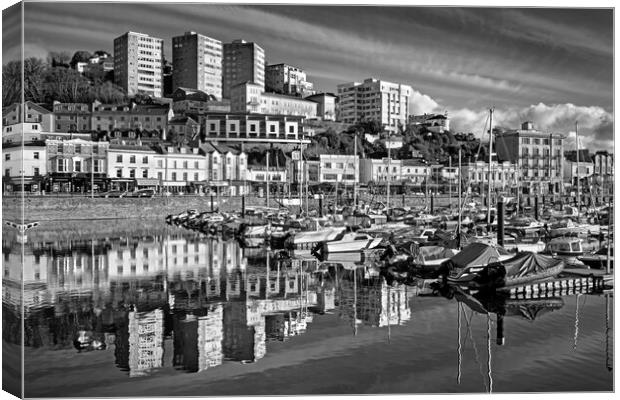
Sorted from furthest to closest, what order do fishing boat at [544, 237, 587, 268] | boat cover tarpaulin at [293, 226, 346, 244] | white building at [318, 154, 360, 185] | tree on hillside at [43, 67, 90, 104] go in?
1. white building at [318, 154, 360, 185]
2. tree on hillside at [43, 67, 90, 104]
3. boat cover tarpaulin at [293, 226, 346, 244]
4. fishing boat at [544, 237, 587, 268]

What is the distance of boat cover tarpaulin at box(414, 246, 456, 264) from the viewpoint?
16469mm

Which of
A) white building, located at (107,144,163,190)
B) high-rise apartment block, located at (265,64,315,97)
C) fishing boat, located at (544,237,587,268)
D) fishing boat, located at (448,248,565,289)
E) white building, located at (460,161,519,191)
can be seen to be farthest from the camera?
high-rise apartment block, located at (265,64,315,97)

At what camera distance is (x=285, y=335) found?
10.1 m

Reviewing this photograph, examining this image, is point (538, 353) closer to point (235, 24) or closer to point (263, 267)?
point (235, 24)

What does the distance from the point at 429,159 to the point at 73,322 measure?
163 ft

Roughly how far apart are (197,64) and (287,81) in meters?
20.8

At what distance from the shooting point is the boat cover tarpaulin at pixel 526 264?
13.6m

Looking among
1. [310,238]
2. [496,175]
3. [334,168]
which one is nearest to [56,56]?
[310,238]

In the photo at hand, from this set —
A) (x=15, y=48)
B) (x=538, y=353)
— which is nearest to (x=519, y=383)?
(x=538, y=353)

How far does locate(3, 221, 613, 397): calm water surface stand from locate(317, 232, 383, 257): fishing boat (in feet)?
12.4

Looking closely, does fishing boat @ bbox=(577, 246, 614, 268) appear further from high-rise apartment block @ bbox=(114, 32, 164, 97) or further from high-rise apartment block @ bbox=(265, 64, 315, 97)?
high-rise apartment block @ bbox=(114, 32, 164, 97)

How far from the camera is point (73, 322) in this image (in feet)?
35.9

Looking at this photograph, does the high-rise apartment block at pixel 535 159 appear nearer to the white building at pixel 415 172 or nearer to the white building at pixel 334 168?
the white building at pixel 334 168

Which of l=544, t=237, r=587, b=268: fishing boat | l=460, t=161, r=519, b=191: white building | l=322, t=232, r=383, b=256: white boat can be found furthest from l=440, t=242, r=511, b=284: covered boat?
l=460, t=161, r=519, b=191: white building
